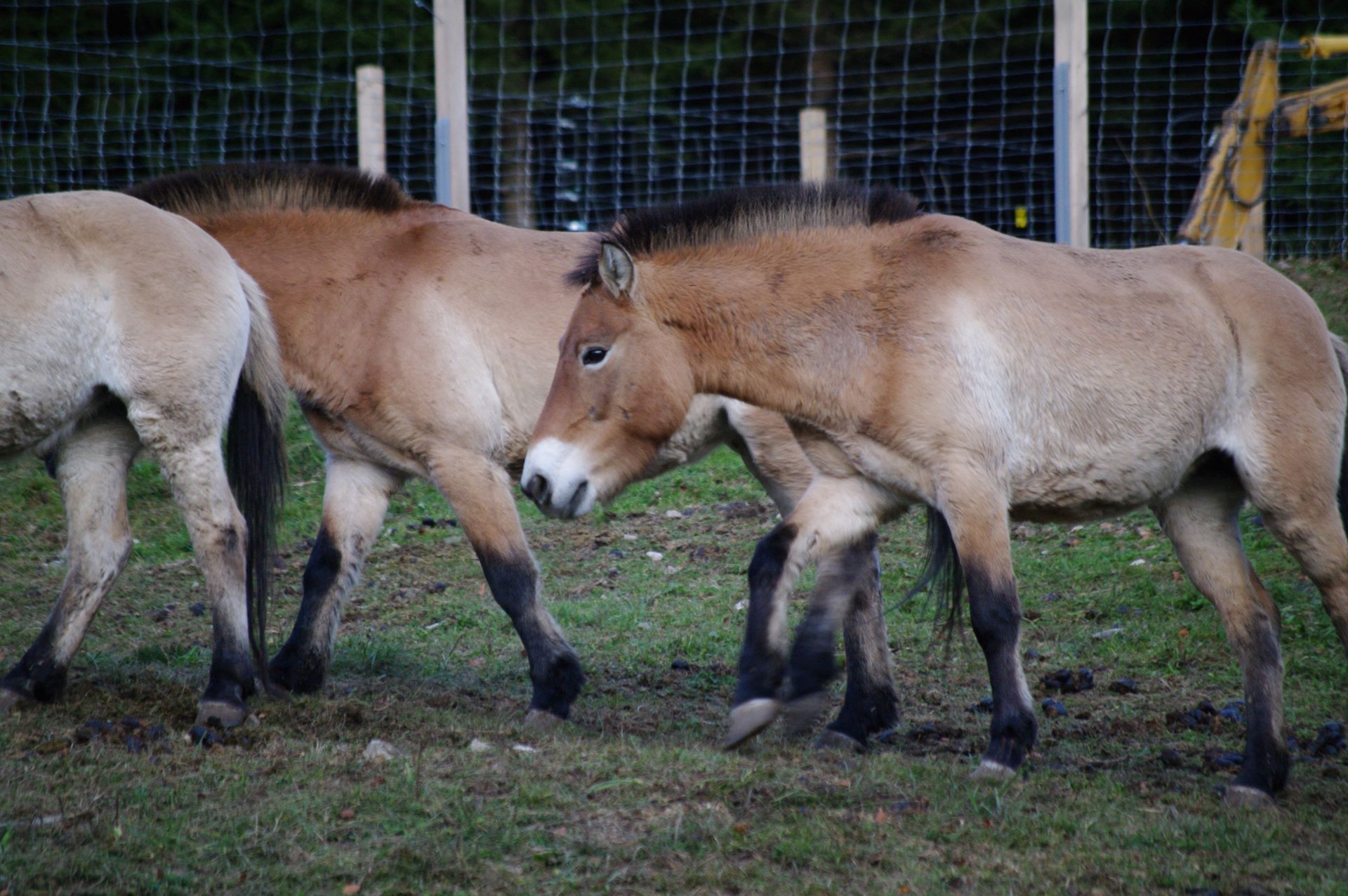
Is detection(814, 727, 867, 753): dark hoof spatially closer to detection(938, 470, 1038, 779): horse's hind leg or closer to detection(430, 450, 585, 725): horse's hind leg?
detection(938, 470, 1038, 779): horse's hind leg

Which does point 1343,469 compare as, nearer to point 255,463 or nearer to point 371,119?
point 255,463

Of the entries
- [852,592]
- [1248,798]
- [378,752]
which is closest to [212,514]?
[378,752]

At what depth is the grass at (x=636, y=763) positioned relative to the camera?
2990 mm

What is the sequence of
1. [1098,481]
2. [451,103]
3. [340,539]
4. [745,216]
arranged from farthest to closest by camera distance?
[451,103], [340,539], [745,216], [1098,481]

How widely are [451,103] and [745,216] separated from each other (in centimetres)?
391

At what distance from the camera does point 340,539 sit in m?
5.30

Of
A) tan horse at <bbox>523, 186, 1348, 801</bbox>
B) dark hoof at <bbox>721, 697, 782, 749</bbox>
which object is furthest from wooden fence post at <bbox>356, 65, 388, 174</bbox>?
dark hoof at <bbox>721, 697, 782, 749</bbox>

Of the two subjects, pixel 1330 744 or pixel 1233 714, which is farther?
pixel 1233 714

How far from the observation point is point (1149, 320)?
441 cm

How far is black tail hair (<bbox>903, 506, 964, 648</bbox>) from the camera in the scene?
462 cm

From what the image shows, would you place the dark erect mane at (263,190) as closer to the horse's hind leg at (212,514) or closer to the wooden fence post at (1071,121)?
the horse's hind leg at (212,514)

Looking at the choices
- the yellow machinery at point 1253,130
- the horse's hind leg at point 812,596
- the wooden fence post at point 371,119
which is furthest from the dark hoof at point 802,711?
the yellow machinery at point 1253,130

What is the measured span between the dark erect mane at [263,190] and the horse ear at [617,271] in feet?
5.50

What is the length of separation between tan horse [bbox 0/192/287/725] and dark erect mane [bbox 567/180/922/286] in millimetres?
1370
